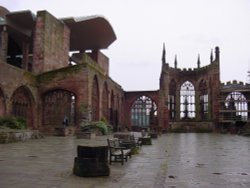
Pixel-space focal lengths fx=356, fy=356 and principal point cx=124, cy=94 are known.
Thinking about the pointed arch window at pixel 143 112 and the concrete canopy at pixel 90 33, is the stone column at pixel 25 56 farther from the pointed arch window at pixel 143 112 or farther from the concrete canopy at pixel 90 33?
the pointed arch window at pixel 143 112

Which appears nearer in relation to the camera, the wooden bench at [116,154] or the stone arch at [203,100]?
the wooden bench at [116,154]

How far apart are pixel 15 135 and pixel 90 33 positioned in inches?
1020

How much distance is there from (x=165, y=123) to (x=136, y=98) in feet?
22.3

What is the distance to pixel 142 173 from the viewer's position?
8.09 meters

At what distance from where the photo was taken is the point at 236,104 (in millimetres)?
46812

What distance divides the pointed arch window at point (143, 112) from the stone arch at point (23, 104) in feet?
82.0

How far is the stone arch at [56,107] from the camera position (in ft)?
92.7

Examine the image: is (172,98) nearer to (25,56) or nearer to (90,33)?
(90,33)

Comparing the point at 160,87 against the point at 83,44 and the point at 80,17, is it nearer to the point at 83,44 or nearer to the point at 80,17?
the point at 83,44

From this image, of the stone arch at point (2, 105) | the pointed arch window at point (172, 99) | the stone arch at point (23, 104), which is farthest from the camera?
the pointed arch window at point (172, 99)

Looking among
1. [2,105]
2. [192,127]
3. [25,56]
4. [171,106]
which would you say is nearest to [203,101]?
[171,106]

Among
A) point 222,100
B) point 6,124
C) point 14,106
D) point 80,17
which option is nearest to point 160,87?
point 222,100

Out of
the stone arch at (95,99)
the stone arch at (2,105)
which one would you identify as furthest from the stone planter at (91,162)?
the stone arch at (95,99)

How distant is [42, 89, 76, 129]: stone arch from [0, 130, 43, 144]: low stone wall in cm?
847
